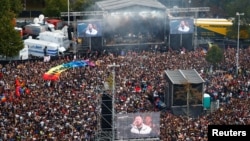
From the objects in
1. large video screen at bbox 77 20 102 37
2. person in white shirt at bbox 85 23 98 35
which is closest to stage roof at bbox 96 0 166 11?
large video screen at bbox 77 20 102 37

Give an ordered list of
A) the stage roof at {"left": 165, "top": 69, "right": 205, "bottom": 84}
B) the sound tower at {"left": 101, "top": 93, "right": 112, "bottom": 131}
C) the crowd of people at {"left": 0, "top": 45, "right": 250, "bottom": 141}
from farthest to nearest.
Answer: the stage roof at {"left": 165, "top": 69, "right": 205, "bottom": 84}, the crowd of people at {"left": 0, "top": 45, "right": 250, "bottom": 141}, the sound tower at {"left": 101, "top": 93, "right": 112, "bottom": 131}

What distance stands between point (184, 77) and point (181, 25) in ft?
49.3

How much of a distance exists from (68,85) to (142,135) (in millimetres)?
11314

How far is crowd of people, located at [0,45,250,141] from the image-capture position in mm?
32844

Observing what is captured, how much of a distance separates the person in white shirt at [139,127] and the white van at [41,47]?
76.1 ft

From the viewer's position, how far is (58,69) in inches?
1706

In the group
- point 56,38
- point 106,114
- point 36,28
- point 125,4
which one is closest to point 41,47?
point 56,38

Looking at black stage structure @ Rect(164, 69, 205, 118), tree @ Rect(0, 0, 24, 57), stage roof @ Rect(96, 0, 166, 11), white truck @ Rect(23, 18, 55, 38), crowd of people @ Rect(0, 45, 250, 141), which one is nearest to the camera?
crowd of people @ Rect(0, 45, 250, 141)

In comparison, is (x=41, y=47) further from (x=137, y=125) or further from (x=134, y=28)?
(x=137, y=125)

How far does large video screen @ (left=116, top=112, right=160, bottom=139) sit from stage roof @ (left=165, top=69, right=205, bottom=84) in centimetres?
873

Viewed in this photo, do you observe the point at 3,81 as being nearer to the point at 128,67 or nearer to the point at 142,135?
the point at 128,67

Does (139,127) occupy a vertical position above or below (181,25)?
below

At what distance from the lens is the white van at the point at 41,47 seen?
171ft

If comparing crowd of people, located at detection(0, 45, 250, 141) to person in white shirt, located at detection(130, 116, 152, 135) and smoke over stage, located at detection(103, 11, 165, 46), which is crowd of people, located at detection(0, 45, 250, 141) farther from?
smoke over stage, located at detection(103, 11, 165, 46)
